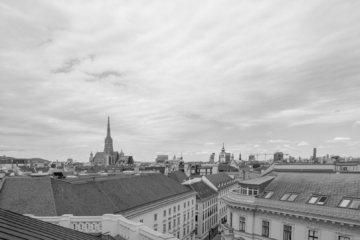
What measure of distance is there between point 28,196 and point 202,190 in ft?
159

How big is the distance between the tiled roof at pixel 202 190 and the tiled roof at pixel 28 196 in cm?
4039

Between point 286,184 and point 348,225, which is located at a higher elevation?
point 286,184

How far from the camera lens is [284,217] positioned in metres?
27.2

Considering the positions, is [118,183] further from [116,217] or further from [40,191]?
[116,217]

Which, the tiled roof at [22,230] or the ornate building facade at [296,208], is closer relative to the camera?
the tiled roof at [22,230]

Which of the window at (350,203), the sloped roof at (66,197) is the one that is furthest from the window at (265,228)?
the sloped roof at (66,197)

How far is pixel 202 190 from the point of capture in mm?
68250

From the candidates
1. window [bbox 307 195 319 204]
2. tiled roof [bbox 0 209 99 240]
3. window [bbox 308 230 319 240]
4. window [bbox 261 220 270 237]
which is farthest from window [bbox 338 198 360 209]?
tiled roof [bbox 0 209 99 240]

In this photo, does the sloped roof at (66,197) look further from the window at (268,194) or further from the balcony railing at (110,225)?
the window at (268,194)

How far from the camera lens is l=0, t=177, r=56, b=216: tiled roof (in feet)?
87.4

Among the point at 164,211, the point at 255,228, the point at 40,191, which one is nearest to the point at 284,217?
the point at 255,228

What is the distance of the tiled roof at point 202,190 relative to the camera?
211 feet

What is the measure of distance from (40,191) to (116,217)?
75.8ft

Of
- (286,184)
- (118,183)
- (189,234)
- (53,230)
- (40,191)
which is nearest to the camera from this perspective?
(53,230)
